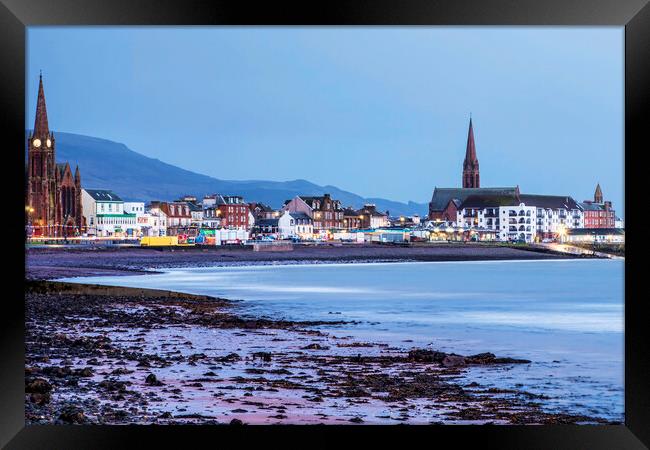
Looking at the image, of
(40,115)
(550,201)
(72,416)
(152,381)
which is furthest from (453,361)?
(550,201)

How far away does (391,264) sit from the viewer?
142 feet

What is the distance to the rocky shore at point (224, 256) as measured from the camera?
2889 centimetres

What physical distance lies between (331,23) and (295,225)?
6498 centimetres

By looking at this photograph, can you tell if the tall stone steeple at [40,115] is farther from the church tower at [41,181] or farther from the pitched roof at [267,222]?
the pitched roof at [267,222]

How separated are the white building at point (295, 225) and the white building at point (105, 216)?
37.9 feet

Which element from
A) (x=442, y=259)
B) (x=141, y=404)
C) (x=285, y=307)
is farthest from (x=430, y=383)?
(x=442, y=259)

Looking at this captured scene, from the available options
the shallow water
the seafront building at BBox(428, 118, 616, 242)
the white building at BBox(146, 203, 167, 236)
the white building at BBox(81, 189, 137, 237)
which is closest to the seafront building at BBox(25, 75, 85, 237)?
the white building at BBox(81, 189, 137, 237)

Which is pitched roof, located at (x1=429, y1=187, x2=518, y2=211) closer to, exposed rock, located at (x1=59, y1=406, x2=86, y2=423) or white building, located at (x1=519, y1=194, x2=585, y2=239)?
white building, located at (x1=519, y1=194, x2=585, y2=239)

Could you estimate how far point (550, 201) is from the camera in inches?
3127

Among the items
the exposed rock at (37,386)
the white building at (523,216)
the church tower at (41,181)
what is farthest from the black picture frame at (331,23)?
the white building at (523,216)

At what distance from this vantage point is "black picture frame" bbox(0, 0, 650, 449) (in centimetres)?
443

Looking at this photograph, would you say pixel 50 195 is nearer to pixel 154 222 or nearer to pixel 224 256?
pixel 154 222

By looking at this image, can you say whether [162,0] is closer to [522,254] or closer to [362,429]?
[362,429]
